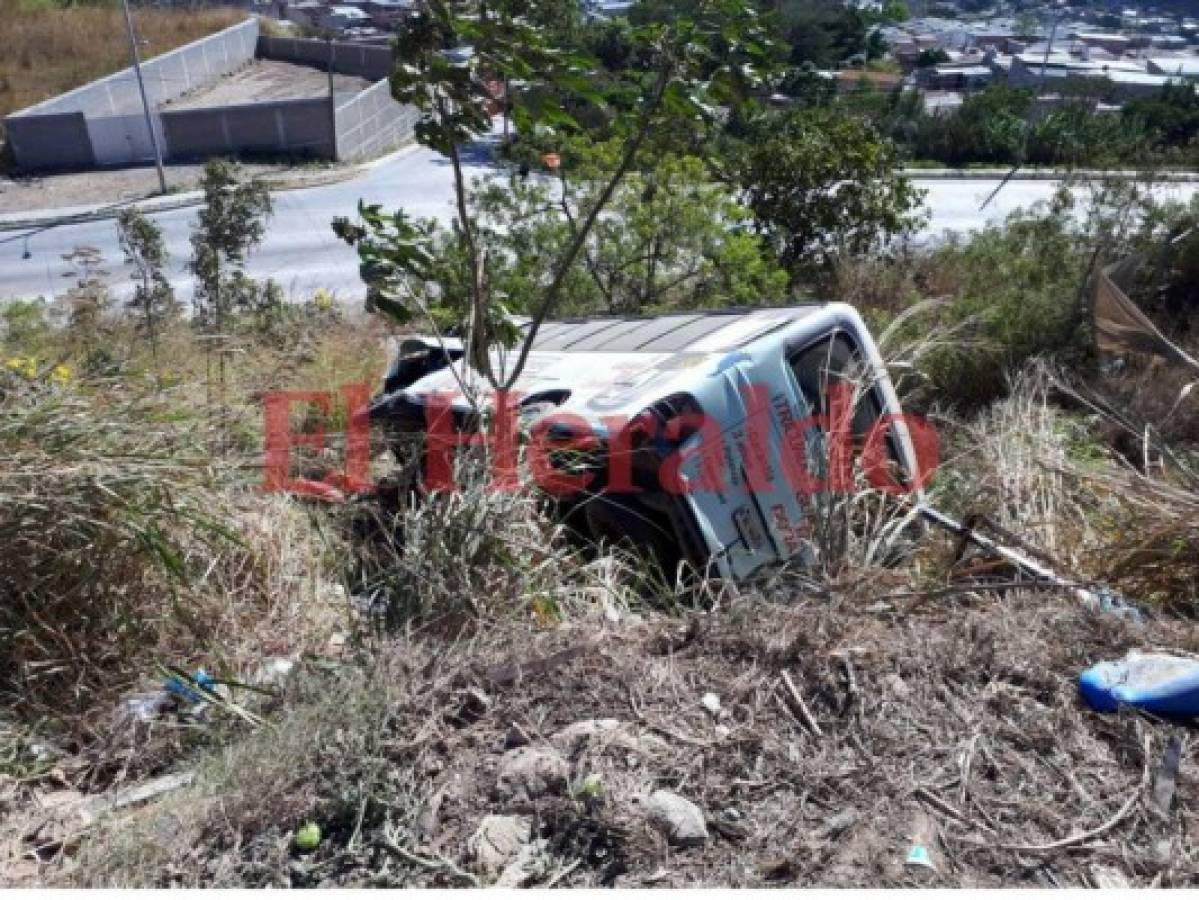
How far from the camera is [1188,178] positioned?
40.9 feet

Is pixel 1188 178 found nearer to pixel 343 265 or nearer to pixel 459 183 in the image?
pixel 459 183

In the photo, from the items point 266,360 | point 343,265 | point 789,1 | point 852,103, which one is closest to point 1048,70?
point 789,1

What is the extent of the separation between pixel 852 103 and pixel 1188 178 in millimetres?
30350

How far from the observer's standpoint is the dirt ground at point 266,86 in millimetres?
38969

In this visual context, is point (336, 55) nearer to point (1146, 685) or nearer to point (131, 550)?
point (131, 550)

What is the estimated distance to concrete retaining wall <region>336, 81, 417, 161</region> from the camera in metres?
35.5

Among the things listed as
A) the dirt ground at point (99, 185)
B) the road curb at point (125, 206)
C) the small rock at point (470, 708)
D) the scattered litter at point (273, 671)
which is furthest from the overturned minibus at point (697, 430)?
the dirt ground at point (99, 185)

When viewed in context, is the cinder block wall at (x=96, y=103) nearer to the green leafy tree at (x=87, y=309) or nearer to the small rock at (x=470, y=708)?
the green leafy tree at (x=87, y=309)

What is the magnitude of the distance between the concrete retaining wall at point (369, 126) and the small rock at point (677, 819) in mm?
34723

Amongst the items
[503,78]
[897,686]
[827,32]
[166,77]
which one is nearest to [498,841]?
[897,686]

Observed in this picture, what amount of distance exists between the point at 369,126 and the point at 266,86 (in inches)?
280

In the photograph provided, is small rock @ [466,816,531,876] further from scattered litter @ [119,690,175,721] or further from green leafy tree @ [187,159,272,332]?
green leafy tree @ [187,159,272,332]

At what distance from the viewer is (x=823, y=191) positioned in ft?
39.0

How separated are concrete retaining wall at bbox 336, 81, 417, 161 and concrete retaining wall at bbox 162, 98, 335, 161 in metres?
0.66
